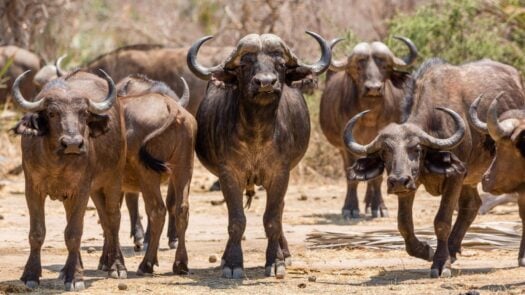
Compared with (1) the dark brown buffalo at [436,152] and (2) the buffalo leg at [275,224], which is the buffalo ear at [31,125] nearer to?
(2) the buffalo leg at [275,224]

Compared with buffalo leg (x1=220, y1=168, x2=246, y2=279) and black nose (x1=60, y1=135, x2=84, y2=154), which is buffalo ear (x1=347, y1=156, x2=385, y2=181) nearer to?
buffalo leg (x1=220, y1=168, x2=246, y2=279)

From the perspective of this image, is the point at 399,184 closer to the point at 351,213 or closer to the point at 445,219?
the point at 445,219

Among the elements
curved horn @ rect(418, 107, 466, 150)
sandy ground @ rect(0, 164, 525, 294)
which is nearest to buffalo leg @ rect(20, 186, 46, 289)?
sandy ground @ rect(0, 164, 525, 294)

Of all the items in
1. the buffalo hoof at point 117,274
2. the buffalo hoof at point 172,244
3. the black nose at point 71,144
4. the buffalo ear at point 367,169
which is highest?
the black nose at point 71,144

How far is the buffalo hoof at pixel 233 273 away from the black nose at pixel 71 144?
1.92 metres

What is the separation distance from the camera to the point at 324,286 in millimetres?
10930

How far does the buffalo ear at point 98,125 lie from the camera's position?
437 inches

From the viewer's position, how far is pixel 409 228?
1172 cm

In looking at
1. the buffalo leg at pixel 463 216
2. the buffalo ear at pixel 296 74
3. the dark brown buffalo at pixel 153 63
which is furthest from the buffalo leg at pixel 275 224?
the dark brown buffalo at pixel 153 63

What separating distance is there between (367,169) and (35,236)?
2.98 m

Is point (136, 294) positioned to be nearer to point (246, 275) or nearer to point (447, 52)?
point (246, 275)

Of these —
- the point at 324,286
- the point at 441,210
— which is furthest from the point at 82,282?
the point at 441,210

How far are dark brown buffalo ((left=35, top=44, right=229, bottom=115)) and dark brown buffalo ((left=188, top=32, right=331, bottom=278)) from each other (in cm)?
894

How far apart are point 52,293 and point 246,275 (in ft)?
6.61
